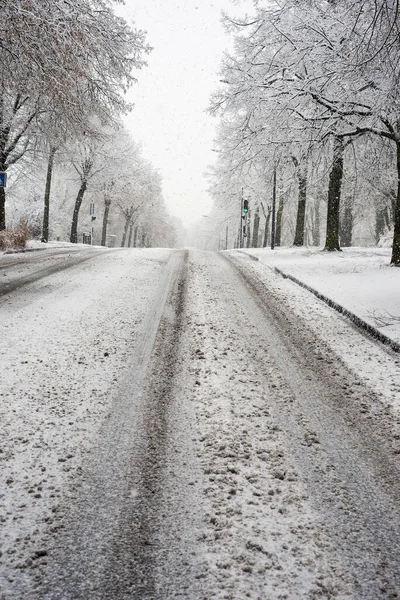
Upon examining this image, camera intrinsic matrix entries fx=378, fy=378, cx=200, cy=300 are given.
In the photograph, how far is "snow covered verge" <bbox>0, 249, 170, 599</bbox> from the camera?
182 cm

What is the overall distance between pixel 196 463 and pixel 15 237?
14.9 m

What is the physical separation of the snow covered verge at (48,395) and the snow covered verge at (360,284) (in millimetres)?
3445

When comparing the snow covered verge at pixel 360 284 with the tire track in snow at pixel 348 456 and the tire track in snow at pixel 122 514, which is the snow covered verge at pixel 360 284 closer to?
the tire track in snow at pixel 348 456

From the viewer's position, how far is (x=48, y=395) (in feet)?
10.4

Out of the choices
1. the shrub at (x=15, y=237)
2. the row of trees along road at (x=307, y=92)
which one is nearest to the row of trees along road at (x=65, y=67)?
the shrub at (x=15, y=237)

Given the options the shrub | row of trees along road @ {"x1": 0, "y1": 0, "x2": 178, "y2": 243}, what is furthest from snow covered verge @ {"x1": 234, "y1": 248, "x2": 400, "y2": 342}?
the shrub

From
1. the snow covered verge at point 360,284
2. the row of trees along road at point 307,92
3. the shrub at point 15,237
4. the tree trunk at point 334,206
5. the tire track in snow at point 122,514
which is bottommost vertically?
the tire track in snow at point 122,514

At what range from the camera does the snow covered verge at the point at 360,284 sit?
5.64 m

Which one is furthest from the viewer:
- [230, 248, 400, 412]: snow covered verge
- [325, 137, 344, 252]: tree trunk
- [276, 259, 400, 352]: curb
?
[325, 137, 344, 252]: tree trunk

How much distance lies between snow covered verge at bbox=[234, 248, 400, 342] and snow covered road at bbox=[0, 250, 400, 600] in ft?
2.85

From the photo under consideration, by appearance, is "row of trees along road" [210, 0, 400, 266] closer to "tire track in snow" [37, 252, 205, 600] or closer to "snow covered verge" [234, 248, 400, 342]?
"snow covered verge" [234, 248, 400, 342]

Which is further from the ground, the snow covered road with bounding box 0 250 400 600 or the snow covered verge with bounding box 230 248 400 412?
the snow covered verge with bounding box 230 248 400 412

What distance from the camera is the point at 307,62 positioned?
9617 mm

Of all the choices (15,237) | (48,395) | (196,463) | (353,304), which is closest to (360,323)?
(353,304)
